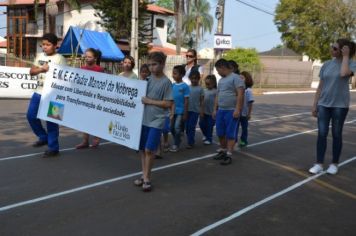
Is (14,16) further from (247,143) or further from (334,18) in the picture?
(247,143)

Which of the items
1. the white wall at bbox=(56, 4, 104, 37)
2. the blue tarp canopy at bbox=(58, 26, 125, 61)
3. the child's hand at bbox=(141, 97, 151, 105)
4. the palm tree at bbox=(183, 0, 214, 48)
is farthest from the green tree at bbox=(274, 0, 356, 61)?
the child's hand at bbox=(141, 97, 151, 105)

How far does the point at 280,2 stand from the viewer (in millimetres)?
58844

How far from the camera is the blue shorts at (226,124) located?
309 inches

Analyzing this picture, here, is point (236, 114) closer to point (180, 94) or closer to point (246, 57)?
point (180, 94)

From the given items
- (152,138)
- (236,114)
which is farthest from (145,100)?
(236,114)

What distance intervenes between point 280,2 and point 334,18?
1038cm

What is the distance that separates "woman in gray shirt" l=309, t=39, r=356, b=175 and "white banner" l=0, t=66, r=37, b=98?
483 centimetres

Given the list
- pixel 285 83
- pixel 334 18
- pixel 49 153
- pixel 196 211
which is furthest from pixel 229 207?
pixel 334 18

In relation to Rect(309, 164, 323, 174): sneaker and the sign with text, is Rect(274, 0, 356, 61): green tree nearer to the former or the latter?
the sign with text

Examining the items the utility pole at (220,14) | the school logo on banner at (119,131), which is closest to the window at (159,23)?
the utility pole at (220,14)

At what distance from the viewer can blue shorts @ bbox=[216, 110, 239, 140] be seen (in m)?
7.85

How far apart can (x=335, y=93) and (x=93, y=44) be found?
20772 millimetres

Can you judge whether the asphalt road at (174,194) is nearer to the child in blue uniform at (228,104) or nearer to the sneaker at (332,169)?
the sneaker at (332,169)

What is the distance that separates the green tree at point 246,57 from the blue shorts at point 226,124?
1306 inches
